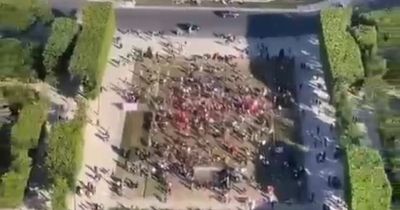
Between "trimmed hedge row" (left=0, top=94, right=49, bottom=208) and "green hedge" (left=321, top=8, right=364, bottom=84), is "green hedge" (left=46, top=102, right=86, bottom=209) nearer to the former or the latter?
"trimmed hedge row" (left=0, top=94, right=49, bottom=208)

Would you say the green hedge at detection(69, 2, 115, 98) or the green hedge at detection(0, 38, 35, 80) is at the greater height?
the green hedge at detection(69, 2, 115, 98)

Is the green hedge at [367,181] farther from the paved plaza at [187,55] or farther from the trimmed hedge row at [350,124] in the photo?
the paved plaza at [187,55]

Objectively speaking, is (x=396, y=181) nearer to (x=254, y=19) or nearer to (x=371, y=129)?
(x=371, y=129)

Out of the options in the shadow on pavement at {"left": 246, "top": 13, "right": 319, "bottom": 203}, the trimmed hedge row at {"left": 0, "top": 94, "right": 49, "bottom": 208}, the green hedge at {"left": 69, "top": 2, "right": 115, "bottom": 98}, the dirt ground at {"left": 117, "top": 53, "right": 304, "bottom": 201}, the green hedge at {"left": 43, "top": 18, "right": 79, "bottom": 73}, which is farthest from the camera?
the green hedge at {"left": 43, "top": 18, "right": 79, "bottom": 73}

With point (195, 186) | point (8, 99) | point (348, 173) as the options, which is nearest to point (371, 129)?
point (348, 173)

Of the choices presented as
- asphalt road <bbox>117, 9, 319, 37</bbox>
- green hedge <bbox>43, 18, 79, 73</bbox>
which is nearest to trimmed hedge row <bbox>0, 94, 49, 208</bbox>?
green hedge <bbox>43, 18, 79, 73</bbox>

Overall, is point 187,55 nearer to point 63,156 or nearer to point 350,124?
point 350,124

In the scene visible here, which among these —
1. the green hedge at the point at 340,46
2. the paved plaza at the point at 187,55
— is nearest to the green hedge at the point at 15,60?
the paved plaza at the point at 187,55
